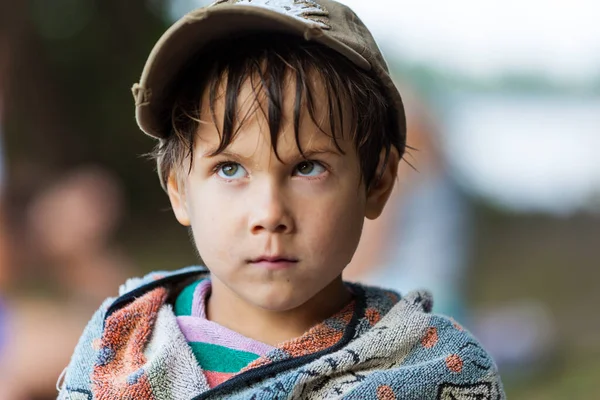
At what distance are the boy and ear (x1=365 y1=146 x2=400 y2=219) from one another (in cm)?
3

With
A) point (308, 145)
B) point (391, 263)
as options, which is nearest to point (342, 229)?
point (308, 145)

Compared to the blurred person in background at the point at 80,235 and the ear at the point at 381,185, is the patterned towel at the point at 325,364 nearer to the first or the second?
the ear at the point at 381,185

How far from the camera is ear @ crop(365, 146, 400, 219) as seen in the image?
107cm

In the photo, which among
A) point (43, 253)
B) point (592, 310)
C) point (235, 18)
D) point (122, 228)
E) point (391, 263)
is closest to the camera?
point (235, 18)

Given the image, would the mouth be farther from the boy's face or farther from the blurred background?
the blurred background

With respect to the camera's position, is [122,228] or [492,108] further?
[492,108]

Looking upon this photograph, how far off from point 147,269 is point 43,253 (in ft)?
1.50

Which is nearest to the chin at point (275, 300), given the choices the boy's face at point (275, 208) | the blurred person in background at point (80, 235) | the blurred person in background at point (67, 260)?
the boy's face at point (275, 208)

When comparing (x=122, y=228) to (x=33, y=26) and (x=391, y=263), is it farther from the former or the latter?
(x=391, y=263)

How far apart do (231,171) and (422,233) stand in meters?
1.99

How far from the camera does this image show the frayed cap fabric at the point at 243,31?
901mm

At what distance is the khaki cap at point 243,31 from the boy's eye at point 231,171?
0.13 metres

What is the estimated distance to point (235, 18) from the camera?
91cm

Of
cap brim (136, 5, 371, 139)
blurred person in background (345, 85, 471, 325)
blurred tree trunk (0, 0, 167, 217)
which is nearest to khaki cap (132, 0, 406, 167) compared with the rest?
cap brim (136, 5, 371, 139)
